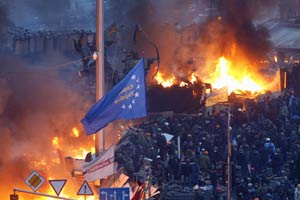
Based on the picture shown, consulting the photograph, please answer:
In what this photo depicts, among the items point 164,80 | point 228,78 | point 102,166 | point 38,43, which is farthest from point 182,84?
point 102,166

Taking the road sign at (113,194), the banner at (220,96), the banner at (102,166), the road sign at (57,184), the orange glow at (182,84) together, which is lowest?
the road sign at (113,194)

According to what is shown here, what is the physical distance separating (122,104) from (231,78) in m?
21.0

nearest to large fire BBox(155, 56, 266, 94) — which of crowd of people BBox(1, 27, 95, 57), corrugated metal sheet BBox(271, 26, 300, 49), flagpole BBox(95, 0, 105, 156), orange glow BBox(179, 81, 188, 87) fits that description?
orange glow BBox(179, 81, 188, 87)

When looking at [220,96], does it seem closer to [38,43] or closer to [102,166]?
[102,166]

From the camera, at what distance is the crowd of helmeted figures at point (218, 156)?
18234 mm

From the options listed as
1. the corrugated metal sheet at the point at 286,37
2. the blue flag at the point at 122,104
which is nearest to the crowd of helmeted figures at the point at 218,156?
the blue flag at the point at 122,104

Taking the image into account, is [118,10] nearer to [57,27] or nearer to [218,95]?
[57,27]

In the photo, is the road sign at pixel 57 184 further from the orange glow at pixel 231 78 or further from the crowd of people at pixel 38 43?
the crowd of people at pixel 38 43

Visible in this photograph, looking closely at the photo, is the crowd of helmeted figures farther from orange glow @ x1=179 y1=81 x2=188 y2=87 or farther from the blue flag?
orange glow @ x1=179 y1=81 x2=188 y2=87

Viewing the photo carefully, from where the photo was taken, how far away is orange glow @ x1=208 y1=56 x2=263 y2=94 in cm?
3192

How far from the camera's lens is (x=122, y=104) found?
1203 cm

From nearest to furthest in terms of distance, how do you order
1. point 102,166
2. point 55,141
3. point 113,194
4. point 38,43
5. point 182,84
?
point 113,194 < point 102,166 < point 55,141 < point 182,84 < point 38,43

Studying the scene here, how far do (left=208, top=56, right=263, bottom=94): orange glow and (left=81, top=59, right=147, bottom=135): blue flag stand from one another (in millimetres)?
19558

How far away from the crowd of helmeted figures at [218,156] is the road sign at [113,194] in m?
6.40
